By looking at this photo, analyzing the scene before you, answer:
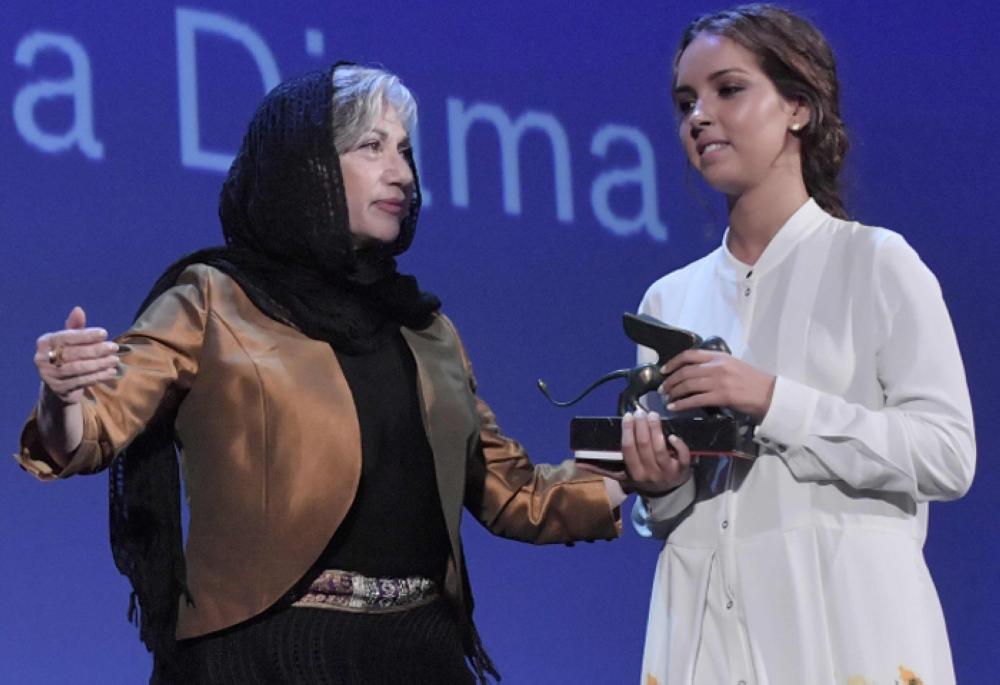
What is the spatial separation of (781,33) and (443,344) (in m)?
0.64

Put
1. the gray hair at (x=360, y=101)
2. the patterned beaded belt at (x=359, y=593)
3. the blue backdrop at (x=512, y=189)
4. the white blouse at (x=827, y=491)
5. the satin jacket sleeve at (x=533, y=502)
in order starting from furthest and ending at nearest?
the blue backdrop at (x=512, y=189), the satin jacket sleeve at (x=533, y=502), the gray hair at (x=360, y=101), the patterned beaded belt at (x=359, y=593), the white blouse at (x=827, y=491)

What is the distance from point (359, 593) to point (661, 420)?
0.44 metres

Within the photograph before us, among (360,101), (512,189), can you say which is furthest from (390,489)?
(512,189)

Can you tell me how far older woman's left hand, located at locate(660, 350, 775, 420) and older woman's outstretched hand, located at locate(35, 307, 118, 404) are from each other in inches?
26.5

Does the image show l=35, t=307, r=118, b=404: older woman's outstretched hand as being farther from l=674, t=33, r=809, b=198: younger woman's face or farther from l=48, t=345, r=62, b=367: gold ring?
l=674, t=33, r=809, b=198: younger woman's face

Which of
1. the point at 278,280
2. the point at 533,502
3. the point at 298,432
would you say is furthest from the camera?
the point at 533,502

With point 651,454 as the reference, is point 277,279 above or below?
above

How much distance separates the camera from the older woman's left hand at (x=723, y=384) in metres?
1.72

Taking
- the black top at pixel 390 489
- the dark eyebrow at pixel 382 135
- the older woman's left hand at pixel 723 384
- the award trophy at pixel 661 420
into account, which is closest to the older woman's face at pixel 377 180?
the dark eyebrow at pixel 382 135

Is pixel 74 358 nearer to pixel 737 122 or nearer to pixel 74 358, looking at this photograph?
pixel 74 358

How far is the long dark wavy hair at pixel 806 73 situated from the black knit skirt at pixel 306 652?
31.9 inches

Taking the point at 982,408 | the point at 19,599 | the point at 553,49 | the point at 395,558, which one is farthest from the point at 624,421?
the point at 982,408

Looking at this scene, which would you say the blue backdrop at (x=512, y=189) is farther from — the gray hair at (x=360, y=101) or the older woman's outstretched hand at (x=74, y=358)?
the older woman's outstretched hand at (x=74, y=358)

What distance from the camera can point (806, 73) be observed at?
189 centimetres
